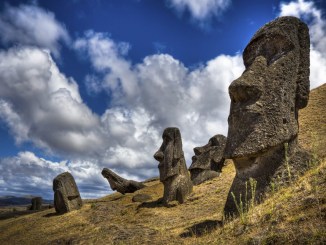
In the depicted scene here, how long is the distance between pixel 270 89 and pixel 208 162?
1668 centimetres

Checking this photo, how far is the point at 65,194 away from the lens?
23938mm

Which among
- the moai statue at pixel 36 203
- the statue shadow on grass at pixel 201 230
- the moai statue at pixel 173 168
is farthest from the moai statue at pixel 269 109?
the moai statue at pixel 36 203

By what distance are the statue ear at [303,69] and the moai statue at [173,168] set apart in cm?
1036

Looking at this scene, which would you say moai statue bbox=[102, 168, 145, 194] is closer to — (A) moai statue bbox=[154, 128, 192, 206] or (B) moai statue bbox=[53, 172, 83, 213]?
(B) moai statue bbox=[53, 172, 83, 213]

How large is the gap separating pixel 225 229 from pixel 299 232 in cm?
255

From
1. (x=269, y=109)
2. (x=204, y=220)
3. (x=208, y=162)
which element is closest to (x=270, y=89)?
(x=269, y=109)

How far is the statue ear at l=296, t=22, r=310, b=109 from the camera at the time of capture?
1016 cm

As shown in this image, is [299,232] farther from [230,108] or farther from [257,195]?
[230,108]

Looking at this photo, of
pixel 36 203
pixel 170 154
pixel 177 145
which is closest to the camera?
pixel 170 154

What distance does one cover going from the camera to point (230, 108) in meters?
10.2

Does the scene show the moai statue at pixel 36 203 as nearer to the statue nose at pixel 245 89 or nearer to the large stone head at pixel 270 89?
the large stone head at pixel 270 89

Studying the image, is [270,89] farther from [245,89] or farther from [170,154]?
[170,154]

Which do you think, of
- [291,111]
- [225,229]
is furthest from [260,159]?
[225,229]

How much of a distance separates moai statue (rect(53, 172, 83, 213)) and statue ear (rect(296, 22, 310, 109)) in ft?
61.2
